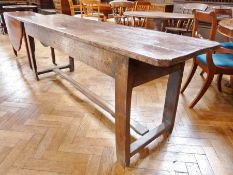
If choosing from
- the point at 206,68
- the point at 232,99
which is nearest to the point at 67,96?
the point at 206,68

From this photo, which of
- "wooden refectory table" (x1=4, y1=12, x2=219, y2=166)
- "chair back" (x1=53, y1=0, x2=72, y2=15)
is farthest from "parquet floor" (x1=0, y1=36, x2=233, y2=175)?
"chair back" (x1=53, y1=0, x2=72, y2=15)

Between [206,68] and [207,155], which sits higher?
[206,68]

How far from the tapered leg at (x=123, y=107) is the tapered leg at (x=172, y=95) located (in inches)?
16.7

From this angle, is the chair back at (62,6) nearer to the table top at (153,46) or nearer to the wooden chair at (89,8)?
the wooden chair at (89,8)

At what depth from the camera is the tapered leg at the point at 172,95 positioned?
127 cm

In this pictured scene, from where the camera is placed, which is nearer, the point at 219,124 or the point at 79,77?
the point at 219,124

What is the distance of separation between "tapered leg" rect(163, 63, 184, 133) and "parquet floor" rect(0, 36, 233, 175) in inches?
6.2

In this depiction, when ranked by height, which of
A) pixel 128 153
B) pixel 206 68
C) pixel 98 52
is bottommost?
pixel 128 153

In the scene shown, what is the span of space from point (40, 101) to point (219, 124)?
1.63 m

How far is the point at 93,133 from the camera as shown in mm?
1545

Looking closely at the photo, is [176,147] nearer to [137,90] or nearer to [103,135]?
[103,135]

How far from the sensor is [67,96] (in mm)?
2096

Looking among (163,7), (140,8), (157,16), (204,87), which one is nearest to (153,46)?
(204,87)

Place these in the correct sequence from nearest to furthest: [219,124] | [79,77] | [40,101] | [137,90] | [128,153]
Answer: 1. [128,153]
2. [219,124]
3. [40,101]
4. [137,90]
5. [79,77]
